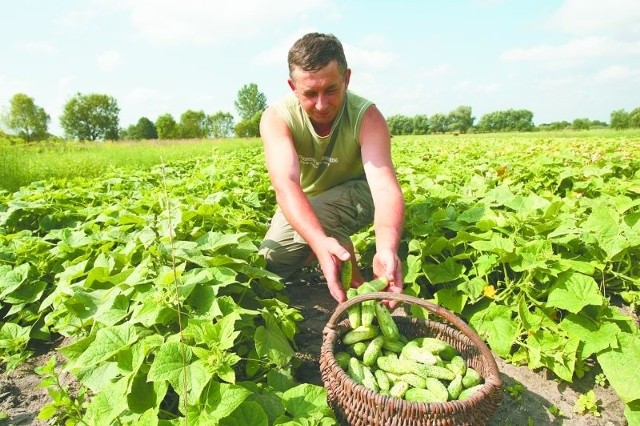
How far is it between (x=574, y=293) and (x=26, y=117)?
249ft

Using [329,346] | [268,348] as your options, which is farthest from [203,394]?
[329,346]

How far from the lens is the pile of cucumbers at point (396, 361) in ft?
6.94

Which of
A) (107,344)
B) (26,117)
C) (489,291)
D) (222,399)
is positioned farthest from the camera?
(26,117)

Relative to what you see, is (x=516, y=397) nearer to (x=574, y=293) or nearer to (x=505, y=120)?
(x=574, y=293)

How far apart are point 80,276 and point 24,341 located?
578 mm

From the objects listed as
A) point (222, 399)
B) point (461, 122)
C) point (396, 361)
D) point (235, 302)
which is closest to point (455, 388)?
point (396, 361)

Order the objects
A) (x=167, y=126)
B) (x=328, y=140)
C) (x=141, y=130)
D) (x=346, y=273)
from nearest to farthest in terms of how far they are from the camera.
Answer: (x=346, y=273), (x=328, y=140), (x=167, y=126), (x=141, y=130)

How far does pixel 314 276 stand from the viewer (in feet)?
14.3

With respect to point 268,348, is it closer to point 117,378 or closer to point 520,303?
point 117,378

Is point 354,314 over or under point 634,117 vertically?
under

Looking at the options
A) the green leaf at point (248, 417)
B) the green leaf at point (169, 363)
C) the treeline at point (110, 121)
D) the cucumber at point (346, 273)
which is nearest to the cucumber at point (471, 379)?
the cucumber at point (346, 273)

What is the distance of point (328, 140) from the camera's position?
3711mm

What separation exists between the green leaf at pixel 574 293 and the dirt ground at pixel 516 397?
521 millimetres

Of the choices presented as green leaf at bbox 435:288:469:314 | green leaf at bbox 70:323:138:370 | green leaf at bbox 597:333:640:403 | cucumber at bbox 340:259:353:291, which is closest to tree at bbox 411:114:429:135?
green leaf at bbox 435:288:469:314
